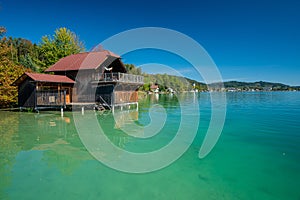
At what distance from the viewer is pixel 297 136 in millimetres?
11734

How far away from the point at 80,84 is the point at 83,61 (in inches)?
105

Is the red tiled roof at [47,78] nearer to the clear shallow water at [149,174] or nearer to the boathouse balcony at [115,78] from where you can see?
the boathouse balcony at [115,78]

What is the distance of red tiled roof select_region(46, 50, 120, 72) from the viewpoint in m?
21.1

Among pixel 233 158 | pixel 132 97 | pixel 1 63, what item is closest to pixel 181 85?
pixel 132 97

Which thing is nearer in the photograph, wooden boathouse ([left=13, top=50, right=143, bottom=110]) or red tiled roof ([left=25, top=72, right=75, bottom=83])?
red tiled roof ([left=25, top=72, right=75, bottom=83])

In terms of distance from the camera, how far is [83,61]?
22688 millimetres

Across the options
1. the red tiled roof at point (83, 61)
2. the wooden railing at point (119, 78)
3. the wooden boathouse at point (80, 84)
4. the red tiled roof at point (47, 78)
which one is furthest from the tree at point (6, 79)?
the wooden railing at point (119, 78)

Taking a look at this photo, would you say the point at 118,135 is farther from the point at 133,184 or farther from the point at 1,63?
the point at 1,63

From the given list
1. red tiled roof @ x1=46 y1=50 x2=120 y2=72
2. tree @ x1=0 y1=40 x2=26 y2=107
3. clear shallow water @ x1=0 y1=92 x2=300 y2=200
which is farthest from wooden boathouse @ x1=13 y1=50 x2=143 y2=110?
clear shallow water @ x1=0 y1=92 x2=300 y2=200

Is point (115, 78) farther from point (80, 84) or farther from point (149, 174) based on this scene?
point (149, 174)

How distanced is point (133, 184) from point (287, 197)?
12.9ft

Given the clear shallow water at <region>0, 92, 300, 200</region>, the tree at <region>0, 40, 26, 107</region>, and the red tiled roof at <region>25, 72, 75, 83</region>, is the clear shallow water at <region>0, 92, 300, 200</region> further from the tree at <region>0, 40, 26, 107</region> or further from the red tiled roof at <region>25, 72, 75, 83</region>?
the tree at <region>0, 40, 26, 107</region>

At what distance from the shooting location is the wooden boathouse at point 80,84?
749 inches

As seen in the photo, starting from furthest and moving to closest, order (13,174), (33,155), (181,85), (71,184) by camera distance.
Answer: (181,85), (33,155), (13,174), (71,184)
